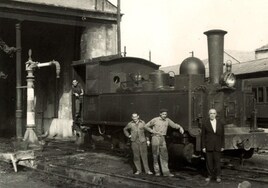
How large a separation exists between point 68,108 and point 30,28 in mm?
4268

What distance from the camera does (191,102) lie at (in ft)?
29.8

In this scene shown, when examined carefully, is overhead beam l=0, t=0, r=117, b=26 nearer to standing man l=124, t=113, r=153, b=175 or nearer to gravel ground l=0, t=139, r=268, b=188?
gravel ground l=0, t=139, r=268, b=188

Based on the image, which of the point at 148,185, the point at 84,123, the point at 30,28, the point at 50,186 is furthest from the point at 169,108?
the point at 30,28

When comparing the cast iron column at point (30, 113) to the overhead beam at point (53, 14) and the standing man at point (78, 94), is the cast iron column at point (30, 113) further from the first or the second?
the overhead beam at point (53, 14)

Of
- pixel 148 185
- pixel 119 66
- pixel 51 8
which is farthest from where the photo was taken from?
pixel 51 8

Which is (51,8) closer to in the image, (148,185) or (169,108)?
(169,108)

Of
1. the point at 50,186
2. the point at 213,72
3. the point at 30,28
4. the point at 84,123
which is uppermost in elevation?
the point at 30,28

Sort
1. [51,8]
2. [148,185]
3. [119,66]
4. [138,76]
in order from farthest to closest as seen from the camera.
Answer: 1. [51,8]
2. [119,66]
3. [138,76]
4. [148,185]

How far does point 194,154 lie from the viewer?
365 inches

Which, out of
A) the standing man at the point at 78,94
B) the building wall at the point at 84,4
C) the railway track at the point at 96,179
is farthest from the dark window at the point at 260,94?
the railway track at the point at 96,179

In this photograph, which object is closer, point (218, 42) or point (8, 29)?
point (218, 42)

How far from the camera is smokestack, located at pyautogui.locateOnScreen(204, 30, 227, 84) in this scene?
31.2ft

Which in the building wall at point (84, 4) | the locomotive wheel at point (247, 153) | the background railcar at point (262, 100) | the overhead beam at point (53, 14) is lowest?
Result: the locomotive wheel at point (247, 153)

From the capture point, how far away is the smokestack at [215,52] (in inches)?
374
